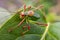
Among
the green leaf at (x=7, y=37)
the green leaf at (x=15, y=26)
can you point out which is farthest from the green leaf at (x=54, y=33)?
the green leaf at (x=7, y=37)

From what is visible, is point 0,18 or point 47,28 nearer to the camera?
point 0,18

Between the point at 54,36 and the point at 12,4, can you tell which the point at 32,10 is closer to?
the point at 54,36

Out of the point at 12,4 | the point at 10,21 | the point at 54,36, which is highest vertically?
the point at 12,4

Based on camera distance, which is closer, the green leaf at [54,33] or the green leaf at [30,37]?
the green leaf at [30,37]

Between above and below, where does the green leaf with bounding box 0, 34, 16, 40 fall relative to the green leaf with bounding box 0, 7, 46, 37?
below

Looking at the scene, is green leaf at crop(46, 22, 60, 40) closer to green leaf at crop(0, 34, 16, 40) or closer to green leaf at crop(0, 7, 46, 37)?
green leaf at crop(0, 7, 46, 37)

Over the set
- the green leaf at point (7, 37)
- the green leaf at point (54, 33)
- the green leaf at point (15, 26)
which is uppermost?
the green leaf at point (15, 26)

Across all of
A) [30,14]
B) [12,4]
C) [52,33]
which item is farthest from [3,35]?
[12,4]

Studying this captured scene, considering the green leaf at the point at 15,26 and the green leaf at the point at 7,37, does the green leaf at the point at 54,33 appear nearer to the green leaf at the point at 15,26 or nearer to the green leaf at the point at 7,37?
the green leaf at the point at 15,26

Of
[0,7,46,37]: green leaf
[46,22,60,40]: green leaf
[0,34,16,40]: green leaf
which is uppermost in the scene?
[0,7,46,37]: green leaf

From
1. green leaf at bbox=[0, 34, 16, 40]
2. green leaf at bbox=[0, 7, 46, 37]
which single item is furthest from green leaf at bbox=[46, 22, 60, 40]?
green leaf at bbox=[0, 34, 16, 40]

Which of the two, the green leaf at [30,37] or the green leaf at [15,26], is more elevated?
the green leaf at [15,26]
